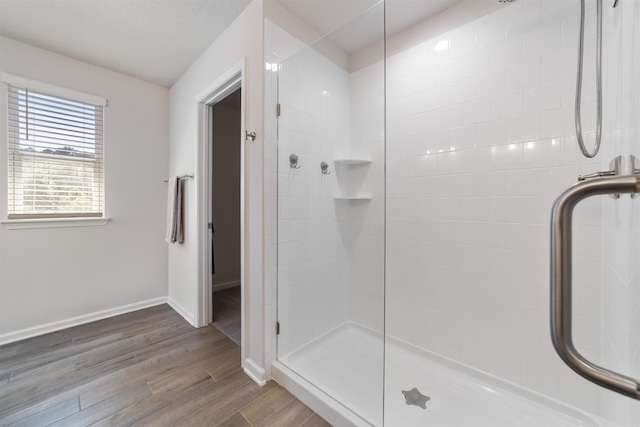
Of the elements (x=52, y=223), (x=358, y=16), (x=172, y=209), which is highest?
(x=358, y=16)

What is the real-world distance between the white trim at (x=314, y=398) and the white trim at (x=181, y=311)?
1217mm

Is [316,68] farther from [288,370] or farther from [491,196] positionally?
[288,370]

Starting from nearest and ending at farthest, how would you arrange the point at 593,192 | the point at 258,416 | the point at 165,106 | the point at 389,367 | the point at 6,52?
the point at 593,192 < the point at 258,416 < the point at 389,367 < the point at 6,52 < the point at 165,106

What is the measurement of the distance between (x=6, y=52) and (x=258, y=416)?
10.9 feet

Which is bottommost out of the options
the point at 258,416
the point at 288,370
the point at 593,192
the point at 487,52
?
the point at 258,416

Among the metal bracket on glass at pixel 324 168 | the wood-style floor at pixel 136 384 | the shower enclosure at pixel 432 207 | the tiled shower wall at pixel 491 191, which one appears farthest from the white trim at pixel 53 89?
the tiled shower wall at pixel 491 191

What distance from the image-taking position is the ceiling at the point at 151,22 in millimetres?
1736

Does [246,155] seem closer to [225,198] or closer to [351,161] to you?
[351,161]

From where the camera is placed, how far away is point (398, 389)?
1.60 m

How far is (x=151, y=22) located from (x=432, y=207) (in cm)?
246

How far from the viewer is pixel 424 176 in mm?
1885

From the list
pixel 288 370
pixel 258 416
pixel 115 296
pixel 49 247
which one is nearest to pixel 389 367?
pixel 288 370

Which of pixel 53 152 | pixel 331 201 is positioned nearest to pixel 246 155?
pixel 331 201

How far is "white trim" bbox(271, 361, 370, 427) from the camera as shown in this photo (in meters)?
1.31
